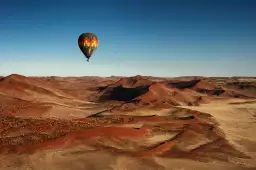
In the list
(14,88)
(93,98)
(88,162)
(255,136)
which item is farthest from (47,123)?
(93,98)

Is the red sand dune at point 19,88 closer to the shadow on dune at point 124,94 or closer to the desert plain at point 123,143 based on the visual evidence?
the shadow on dune at point 124,94

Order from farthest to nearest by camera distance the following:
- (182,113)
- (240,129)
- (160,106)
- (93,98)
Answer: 1. (93,98)
2. (160,106)
3. (182,113)
4. (240,129)

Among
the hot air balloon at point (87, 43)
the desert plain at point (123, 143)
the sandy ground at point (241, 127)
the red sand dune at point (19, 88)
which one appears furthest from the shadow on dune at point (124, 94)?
the hot air balloon at point (87, 43)

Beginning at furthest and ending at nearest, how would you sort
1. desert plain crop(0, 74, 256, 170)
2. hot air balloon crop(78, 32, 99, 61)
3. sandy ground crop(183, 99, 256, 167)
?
1. hot air balloon crop(78, 32, 99, 61)
2. sandy ground crop(183, 99, 256, 167)
3. desert plain crop(0, 74, 256, 170)

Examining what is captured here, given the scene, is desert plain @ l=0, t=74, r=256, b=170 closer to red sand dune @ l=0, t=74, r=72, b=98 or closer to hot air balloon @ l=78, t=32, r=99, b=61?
hot air balloon @ l=78, t=32, r=99, b=61

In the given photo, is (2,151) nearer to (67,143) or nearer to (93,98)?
(67,143)

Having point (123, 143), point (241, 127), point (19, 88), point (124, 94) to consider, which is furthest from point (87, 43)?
point (124, 94)

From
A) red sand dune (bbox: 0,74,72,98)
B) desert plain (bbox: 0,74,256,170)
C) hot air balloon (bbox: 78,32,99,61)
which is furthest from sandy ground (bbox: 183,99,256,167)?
red sand dune (bbox: 0,74,72,98)

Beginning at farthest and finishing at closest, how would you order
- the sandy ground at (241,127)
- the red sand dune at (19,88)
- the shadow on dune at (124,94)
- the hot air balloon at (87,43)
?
the shadow on dune at (124,94), the red sand dune at (19,88), the hot air balloon at (87,43), the sandy ground at (241,127)

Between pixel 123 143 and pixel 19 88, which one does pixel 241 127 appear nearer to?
pixel 123 143
